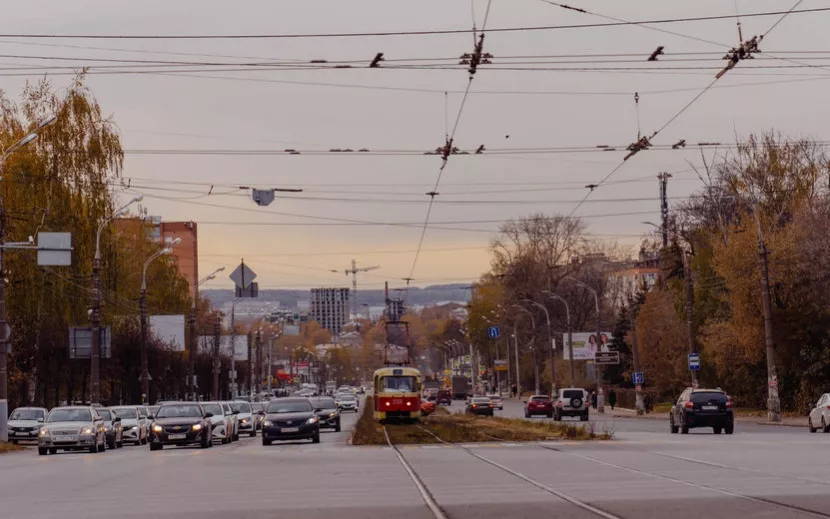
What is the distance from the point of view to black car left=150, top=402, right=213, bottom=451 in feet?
141

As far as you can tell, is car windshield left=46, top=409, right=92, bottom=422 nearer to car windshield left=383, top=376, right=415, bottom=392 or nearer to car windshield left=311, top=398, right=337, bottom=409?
car windshield left=311, top=398, right=337, bottom=409

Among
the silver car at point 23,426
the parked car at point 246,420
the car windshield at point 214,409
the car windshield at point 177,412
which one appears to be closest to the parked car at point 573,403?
the parked car at point 246,420

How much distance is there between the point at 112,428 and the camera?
4822 centimetres

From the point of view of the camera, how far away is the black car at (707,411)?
45.1 meters

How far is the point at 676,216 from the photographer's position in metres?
97.8

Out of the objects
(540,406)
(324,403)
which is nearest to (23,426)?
(324,403)

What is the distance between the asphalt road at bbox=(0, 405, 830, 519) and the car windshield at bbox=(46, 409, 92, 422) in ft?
26.1

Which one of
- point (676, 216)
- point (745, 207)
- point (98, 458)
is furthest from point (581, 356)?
point (98, 458)

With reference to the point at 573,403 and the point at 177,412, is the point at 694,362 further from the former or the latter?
the point at 177,412

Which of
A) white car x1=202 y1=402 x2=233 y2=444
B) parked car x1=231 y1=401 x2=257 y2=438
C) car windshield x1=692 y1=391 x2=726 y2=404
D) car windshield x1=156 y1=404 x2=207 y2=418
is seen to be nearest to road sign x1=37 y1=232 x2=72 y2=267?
car windshield x1=156 y1=404 x2=207 y2=418

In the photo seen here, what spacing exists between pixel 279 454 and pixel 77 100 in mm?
31102

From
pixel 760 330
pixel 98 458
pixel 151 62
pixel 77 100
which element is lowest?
pixel 98 458

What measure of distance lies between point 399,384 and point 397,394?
641 millimetres

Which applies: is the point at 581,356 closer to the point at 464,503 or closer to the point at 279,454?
the point at 279,454
